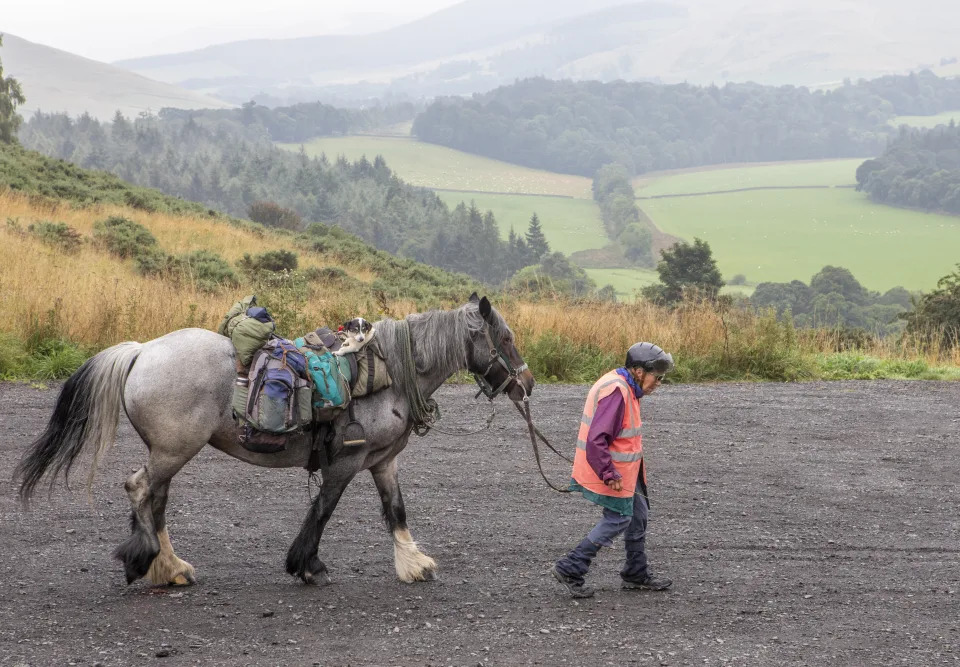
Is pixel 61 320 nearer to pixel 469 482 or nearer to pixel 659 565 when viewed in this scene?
pixel 469 482

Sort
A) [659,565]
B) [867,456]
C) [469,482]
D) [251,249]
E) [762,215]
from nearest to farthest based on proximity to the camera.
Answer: [659,565], [469,482], [867,456], [251,249], [762,215]

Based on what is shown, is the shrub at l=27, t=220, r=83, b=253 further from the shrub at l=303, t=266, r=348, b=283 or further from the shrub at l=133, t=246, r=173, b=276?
the shrub at l=303, t=266, r=348, b=283

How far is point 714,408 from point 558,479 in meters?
3.38

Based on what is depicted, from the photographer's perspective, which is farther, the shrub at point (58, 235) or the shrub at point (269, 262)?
the shrub at point (269, 262)

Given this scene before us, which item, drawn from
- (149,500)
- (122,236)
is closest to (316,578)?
(149,500)

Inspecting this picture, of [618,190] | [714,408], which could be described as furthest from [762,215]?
[714,408]

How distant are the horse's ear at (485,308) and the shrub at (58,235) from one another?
Answer: 50.5 ft

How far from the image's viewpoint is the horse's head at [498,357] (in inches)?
238

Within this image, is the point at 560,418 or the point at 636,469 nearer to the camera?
the point at 636,469

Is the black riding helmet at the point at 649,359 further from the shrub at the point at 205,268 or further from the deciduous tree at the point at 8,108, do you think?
the deciduous tree at the point at 8,108

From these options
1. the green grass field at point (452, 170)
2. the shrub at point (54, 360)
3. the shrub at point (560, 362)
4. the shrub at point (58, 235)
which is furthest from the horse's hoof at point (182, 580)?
the green grass field at point (452, 170)

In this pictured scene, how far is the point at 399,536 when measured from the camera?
20.1 feet

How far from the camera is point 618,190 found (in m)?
151

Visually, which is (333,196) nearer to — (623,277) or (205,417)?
(623,277)
